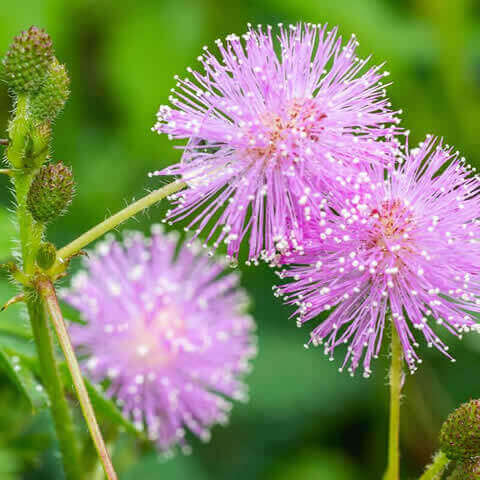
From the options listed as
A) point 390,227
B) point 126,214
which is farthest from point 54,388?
point 390,227

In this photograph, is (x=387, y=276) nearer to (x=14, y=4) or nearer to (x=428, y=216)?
(x=428, y=216)

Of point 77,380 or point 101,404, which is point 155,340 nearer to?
point 101,404

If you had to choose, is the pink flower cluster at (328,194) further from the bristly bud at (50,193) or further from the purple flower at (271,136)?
the bristly bud at (50,193)

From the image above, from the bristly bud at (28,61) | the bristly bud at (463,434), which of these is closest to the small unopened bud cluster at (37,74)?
the bristly bud at (28,61)

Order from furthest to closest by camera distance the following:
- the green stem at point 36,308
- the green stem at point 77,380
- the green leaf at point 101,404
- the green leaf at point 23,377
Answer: the green leaf at point 101,404
the green leaf at point 23,377
the green stem at point 36,308
the green stem at point 77,380

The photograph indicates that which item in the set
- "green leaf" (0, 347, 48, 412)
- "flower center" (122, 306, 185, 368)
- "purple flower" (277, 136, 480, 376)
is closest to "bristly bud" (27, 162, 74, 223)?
"green leaf" (0, 347, 48, 412)

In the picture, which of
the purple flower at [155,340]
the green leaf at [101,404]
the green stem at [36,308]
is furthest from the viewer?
the purple flower at [155,340]

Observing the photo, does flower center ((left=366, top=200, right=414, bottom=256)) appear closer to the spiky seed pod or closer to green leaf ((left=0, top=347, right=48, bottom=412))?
the spiky seed pod

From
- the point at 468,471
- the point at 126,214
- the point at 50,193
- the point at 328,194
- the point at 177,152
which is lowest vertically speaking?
the point at 468,471
